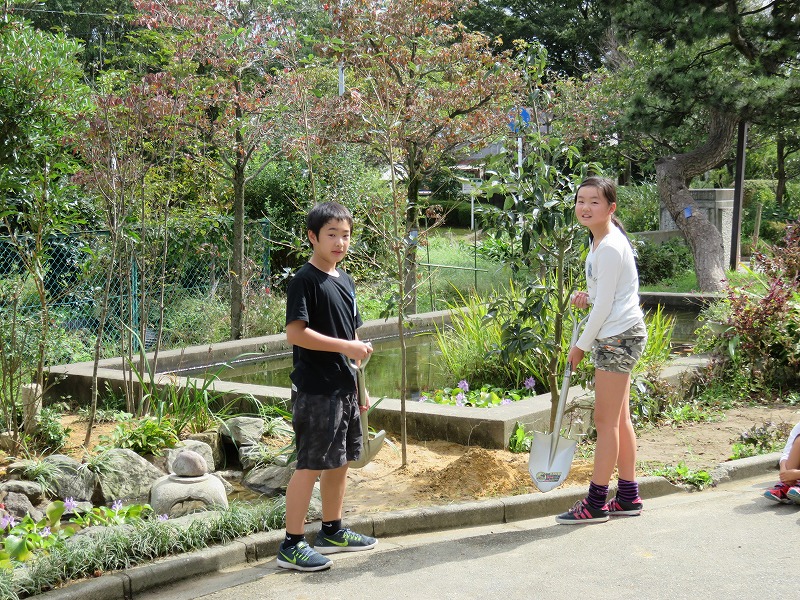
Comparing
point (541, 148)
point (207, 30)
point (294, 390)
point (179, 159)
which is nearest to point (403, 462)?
point (294, 390)

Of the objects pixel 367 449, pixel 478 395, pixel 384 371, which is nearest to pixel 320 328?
pixel 367 449

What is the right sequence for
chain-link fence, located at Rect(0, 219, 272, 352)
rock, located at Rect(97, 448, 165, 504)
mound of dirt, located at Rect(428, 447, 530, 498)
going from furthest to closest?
chain-link fence, located at Rect(0, 219, 272, 352), rock, located at Rect(97, 448, 165, 504), mound of dirt, located at Rect(428, 447, 530, 498)

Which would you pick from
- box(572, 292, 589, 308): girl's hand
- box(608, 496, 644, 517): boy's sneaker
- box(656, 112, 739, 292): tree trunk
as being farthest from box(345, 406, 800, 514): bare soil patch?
box(656, 112, 739, 292): tree trunk

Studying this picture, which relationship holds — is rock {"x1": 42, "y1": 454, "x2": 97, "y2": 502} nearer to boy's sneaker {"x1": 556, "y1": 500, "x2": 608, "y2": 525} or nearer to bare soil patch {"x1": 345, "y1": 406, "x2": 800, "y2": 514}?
bare soil patch {"x1": 345, "y1": 406, "x2": 800, "y2": 514}

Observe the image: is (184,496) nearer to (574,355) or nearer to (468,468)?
(468,468)

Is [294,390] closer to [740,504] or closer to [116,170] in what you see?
[740,504]

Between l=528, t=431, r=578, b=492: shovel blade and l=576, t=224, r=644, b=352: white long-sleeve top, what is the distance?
63cm

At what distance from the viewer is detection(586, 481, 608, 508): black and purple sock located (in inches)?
196

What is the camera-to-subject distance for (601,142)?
909 inches

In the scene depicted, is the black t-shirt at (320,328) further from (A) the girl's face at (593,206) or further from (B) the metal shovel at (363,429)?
(A) the girl's face at (593,206)

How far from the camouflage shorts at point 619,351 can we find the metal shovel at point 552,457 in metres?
0.23

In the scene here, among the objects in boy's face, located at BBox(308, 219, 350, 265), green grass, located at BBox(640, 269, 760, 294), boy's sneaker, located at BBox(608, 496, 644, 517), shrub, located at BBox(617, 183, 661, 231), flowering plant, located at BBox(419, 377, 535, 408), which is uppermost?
shrub, located at BBox(617, 183, 661, 231)

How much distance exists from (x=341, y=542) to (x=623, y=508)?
1673mm

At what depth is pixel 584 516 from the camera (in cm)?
500
